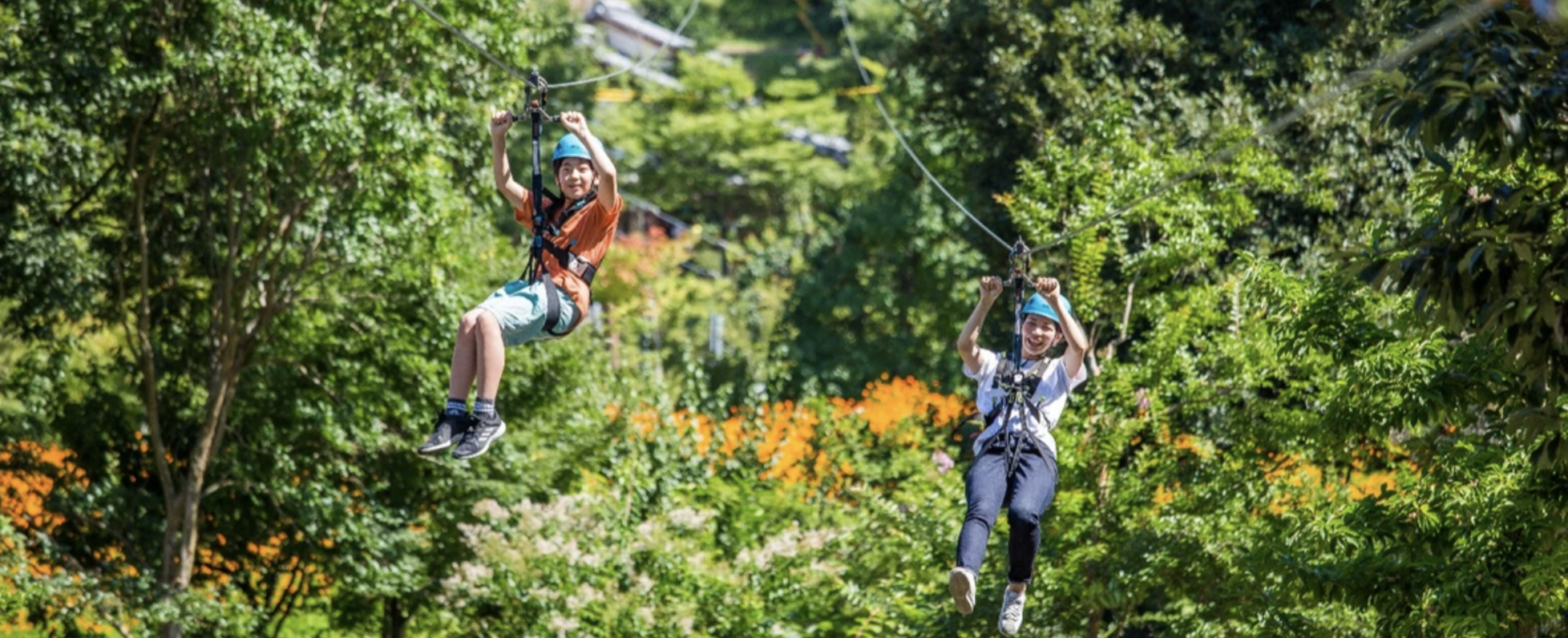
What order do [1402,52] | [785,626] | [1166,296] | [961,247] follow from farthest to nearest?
[961,247], [785,626], [1166,296], [1402,52]

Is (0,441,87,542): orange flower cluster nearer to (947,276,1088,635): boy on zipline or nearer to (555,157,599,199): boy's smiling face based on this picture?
(555,157,599,199): boy's smiling face

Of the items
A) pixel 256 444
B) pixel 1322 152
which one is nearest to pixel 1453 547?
pixel 1322 152

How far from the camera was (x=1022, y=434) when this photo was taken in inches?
328

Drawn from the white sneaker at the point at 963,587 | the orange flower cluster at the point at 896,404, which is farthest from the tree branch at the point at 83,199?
the white sneaker at the point at 963,587

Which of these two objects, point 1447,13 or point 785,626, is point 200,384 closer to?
point 785,626

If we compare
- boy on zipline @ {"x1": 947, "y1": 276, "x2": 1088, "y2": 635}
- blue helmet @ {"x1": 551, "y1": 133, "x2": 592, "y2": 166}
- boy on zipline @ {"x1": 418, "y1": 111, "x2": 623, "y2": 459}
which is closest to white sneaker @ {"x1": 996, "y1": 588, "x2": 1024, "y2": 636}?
boy on zipline @ {"x1": 947, "y1": 276, "x2": 1088, "y2": 635}

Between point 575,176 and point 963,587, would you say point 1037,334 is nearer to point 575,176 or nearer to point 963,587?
point 963,587

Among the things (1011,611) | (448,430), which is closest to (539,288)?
(448,430)

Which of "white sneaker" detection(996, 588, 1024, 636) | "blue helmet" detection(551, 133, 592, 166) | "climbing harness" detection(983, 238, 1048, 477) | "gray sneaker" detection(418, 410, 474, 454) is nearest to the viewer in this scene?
"gray sneaker" detection(418, 410, 474, 454)

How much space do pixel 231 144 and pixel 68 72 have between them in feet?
4.35

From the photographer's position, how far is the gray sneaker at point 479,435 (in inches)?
305

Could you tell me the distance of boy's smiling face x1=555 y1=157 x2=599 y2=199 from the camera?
794 centimetres

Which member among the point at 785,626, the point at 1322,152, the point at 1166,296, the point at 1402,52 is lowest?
the point at 1402,52

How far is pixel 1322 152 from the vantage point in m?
18.2
